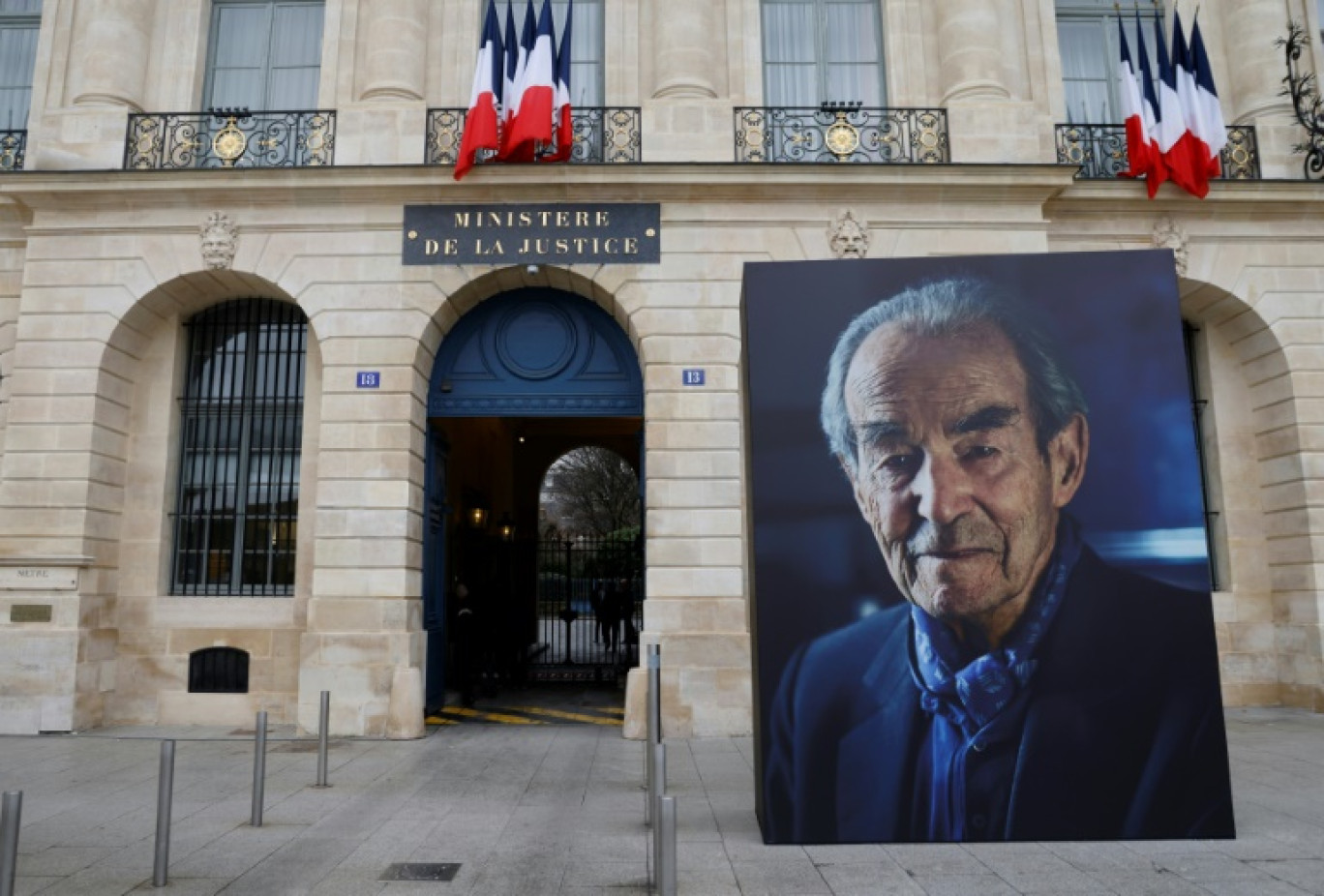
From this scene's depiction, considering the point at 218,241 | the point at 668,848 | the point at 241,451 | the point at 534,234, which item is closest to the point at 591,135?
the point at 534,234

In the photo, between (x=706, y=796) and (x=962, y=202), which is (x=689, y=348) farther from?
(x=706, y=796)

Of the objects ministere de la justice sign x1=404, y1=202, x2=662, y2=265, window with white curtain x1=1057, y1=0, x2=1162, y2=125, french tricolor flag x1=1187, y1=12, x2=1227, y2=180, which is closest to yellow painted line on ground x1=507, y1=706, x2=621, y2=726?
ministere de la justice sign x1=404, y1=202, x2=662, y2=265

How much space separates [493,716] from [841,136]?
9.35 m

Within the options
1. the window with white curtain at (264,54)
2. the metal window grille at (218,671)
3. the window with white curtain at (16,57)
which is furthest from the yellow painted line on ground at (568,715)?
the window with white curtain at (16,57)

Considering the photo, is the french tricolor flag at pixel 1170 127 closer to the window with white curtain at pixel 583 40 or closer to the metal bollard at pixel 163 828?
the window with white curtain at pixel 583 40

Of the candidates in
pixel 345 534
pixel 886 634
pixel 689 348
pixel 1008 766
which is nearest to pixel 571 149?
pixel 689 348

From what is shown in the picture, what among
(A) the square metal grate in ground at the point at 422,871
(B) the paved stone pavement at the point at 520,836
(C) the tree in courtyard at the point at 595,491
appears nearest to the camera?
(B) the paved stone pavement at the point at 520,836

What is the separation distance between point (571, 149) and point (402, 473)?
5.00 m

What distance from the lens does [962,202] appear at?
38.1 ft

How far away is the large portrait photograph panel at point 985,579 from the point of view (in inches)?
233

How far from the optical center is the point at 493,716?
39.3ft

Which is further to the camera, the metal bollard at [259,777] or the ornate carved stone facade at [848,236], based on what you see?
the ornate carved stone facade at [848,236]

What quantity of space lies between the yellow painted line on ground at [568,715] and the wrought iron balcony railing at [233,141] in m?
8.09

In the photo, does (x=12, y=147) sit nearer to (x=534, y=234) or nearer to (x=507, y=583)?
(x=534, y=234)
